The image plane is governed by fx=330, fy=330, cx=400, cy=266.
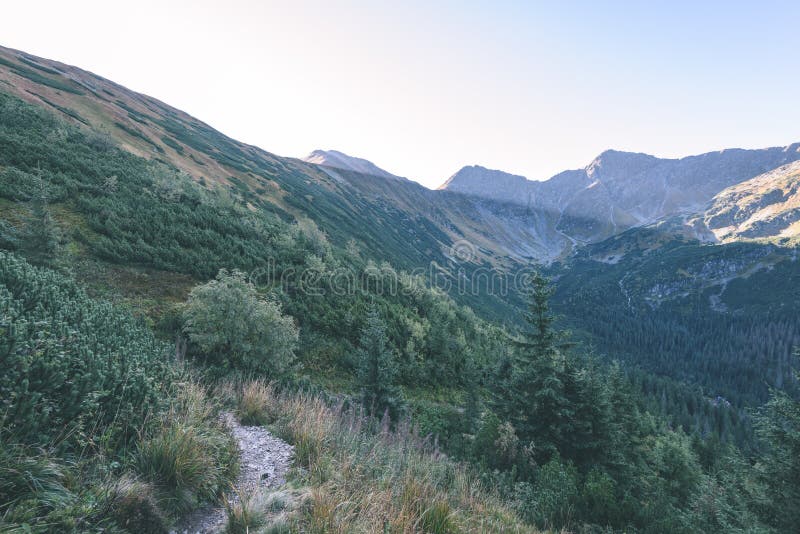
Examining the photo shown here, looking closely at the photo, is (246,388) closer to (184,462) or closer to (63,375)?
(184,462)

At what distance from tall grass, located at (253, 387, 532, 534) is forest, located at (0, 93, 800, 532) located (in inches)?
2.1

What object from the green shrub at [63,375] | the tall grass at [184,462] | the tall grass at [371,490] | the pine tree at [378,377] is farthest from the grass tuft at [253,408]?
the pine tree at [378,377]

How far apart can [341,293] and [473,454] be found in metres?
21.2

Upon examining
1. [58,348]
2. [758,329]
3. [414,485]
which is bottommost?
[758,329]

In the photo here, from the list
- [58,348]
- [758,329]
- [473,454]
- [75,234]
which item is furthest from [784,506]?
[758,329]

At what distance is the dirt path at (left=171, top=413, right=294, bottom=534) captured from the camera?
349cm

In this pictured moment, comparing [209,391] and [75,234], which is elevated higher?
[75,234]

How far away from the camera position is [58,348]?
11.9 feet

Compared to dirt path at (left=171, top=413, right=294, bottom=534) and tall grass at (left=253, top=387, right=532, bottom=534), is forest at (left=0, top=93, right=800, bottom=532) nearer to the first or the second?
tall grass at (left=253, top=387, right=532, bottom=534)

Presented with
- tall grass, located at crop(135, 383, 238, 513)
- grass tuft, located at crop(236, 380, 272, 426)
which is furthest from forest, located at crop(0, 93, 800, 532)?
grass tuft, located at crop(236, 380, 272, 426)

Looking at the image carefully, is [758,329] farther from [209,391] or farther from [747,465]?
[209,391]

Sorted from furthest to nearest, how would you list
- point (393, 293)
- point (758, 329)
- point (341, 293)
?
point (758, 329) < point (393, 293) < point (341, 293)

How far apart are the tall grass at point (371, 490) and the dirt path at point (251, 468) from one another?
0.80 feet

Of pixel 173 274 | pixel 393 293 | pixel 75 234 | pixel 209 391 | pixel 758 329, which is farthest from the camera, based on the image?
pixel 758 329
